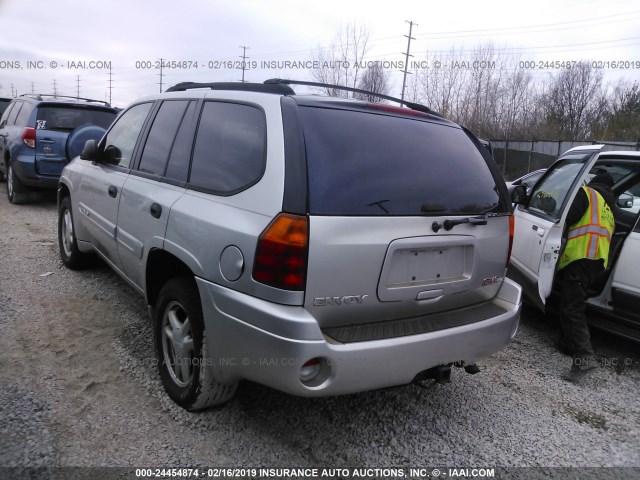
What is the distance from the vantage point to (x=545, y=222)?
13.5ft

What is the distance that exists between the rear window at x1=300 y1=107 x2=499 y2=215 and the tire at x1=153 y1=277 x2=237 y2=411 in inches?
37.2

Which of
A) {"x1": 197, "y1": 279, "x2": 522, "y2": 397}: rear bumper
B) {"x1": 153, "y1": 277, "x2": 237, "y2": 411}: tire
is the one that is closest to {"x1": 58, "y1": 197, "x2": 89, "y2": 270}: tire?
{"x1": 153, "y1": 277, "x2": 237, "y2": 411}: tire

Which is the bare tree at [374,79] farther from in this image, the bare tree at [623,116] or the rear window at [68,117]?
the rear window at [68,117]

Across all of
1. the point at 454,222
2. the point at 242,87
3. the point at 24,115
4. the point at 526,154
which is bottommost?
the point at 454,222

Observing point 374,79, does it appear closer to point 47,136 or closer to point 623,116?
point 623,116

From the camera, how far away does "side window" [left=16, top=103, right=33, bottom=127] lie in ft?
26.5

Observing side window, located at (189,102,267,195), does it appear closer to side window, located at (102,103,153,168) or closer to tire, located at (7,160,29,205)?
side window, located at (102,103,153,168)

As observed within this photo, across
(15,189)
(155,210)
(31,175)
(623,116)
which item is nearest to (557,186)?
(155,210)

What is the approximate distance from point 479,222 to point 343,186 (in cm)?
87

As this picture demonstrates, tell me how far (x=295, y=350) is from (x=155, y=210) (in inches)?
54.7

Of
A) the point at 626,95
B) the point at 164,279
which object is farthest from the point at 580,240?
the point at 626,95

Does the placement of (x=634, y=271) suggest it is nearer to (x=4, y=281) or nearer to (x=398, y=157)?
(x=398, y=157)

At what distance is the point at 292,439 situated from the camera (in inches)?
104

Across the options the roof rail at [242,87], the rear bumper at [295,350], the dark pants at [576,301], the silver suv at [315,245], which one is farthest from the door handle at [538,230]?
the roof rail at [242,87]
